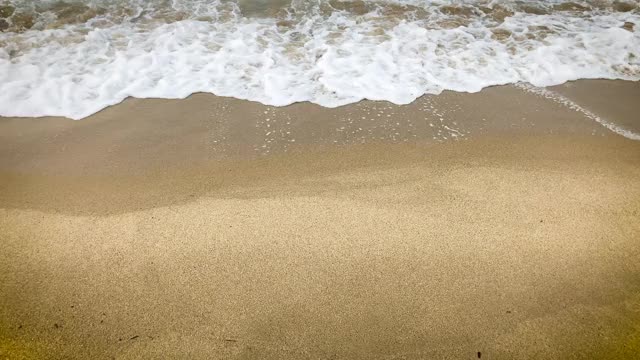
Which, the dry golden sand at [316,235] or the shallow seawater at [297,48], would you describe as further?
the shallow seawater at [297,48]

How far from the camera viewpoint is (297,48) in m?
5.14

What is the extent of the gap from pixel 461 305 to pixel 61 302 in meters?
2.50

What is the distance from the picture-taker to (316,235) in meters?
2.91

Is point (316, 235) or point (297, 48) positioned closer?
point (316, 235)

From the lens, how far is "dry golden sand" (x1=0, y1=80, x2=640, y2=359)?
92.7 inches

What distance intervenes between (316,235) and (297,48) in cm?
307

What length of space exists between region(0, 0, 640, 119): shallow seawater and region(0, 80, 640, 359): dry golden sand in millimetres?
389

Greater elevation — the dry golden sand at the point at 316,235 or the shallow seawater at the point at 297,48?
the shallow seawater at the point at 297,48

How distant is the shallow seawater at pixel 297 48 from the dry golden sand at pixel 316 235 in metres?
0.39

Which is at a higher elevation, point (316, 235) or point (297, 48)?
point (297, 48)

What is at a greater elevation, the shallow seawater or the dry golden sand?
the shallow seawater

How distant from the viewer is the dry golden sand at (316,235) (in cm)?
235

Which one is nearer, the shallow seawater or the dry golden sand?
the dry golden sand

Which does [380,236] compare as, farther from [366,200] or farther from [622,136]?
[622,136]
